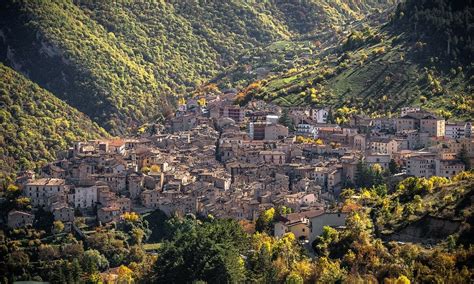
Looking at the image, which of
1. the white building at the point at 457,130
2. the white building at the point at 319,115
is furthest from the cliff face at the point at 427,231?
the white building at the point at 319,115

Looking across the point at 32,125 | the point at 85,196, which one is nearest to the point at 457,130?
the point at 85,196

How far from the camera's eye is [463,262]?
2243 inches

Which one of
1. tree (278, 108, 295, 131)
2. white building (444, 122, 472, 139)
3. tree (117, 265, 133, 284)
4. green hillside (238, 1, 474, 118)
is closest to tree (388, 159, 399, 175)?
white building (444, 122, 472, 139)

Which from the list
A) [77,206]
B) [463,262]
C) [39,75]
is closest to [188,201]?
[77,206]

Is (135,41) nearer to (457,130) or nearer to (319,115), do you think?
(319,115)

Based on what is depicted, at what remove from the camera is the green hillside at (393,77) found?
3787 inches

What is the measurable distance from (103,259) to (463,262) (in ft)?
80.2

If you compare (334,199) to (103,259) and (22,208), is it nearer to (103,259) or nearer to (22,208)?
(103,259)

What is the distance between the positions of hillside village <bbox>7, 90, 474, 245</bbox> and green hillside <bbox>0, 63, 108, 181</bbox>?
52.3ft

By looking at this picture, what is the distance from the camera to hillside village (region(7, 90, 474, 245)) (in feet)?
246

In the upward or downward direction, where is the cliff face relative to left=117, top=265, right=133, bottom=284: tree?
upward

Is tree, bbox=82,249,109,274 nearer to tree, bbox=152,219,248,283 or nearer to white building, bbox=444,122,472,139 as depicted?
tree, bbox=152,219,248,283

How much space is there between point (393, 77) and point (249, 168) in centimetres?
2506

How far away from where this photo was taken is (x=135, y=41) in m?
148
